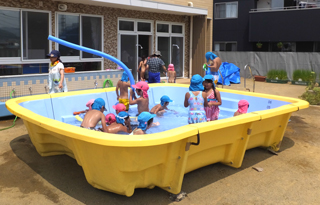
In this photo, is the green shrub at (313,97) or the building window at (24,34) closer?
the building window at (24,34)

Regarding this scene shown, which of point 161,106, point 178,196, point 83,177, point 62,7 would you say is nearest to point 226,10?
point 62,7

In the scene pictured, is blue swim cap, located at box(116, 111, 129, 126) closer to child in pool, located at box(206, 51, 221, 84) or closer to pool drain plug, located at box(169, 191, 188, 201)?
pool drain plug, located at box(169, 191, 188, 201)

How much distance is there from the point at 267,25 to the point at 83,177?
19.5 m

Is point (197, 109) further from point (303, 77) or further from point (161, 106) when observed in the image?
point (303, 77)

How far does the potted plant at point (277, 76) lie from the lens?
17250 mm

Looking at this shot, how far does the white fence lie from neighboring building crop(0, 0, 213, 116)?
5236 millimetres

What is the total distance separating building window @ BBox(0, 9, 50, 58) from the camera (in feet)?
31.5

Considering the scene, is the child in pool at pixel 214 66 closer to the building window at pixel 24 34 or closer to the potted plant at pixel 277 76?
the building window at pixel 24 34

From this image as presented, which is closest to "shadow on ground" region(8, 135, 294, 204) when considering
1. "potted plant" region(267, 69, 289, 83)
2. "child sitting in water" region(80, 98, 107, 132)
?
"child sitting in water" region(80, 98, 107, 132)

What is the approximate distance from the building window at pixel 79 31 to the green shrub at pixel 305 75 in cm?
1050

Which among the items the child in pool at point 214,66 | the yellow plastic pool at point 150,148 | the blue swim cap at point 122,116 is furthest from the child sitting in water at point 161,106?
the child in pool at point 214,66

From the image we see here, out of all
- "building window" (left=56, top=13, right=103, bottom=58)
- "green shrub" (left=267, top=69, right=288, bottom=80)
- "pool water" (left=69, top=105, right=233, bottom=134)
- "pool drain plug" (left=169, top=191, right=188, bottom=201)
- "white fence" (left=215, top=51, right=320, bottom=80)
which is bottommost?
"pool drain plug" (left=169, top=191, right=188, bottom=201)

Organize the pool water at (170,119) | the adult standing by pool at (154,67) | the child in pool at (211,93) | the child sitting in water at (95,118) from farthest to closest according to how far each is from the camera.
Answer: the adult standing by pool at (154,67) → the pool water at (170,119) → the child in pool at (211,93) → the child sitting in water at (95,118)

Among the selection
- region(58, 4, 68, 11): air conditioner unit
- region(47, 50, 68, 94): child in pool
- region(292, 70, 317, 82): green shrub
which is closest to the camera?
region(47, 50, 68, 94): child in pool
